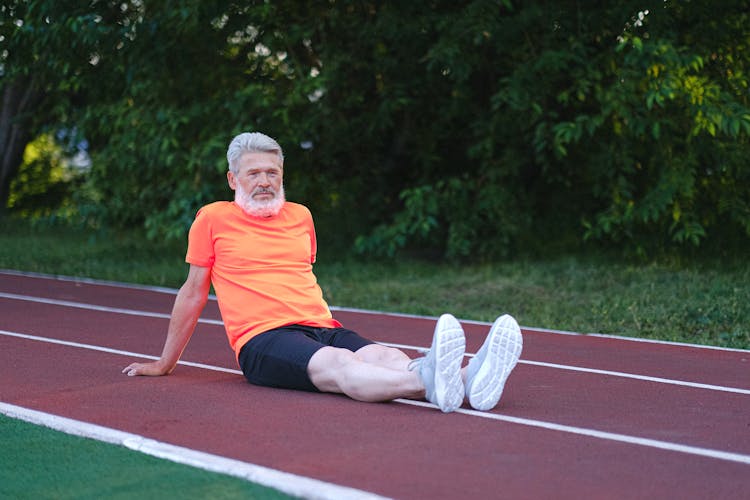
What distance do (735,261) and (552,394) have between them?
22.2ft

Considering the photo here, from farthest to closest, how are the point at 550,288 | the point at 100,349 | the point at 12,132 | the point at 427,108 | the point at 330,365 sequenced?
the point at 12,132 → the point at 427,108 → the point at 550,288 → the point at 100,349 → the point at 330,365

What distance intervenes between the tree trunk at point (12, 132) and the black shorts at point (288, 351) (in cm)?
1595

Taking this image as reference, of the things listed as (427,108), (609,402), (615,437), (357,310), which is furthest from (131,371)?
(427,108)

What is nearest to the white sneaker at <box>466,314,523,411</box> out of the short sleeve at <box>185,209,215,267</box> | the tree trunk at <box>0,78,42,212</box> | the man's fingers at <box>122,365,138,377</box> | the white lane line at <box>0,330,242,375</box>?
the short sleeve at <box>185,209,215,267</box>

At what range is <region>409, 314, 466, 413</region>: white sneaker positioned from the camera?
17.1 ft

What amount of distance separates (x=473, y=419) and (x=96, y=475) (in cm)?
193

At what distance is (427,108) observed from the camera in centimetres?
1522

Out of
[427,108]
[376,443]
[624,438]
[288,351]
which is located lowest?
[376,443]

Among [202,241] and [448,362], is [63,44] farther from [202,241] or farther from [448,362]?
[448,362]

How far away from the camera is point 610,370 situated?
719 centimetres

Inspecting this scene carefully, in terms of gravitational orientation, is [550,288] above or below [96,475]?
above

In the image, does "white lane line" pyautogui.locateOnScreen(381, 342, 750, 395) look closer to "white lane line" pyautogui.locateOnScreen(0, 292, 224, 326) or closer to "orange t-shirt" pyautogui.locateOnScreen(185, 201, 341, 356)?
"orange t-shirt" pyautogui.locateOnScreen(185, 201, 341, 356)

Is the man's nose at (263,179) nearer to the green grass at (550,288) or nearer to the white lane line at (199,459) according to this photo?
the white lane line at (199,459)

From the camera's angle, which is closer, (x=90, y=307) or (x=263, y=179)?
(x=263, y=179)
